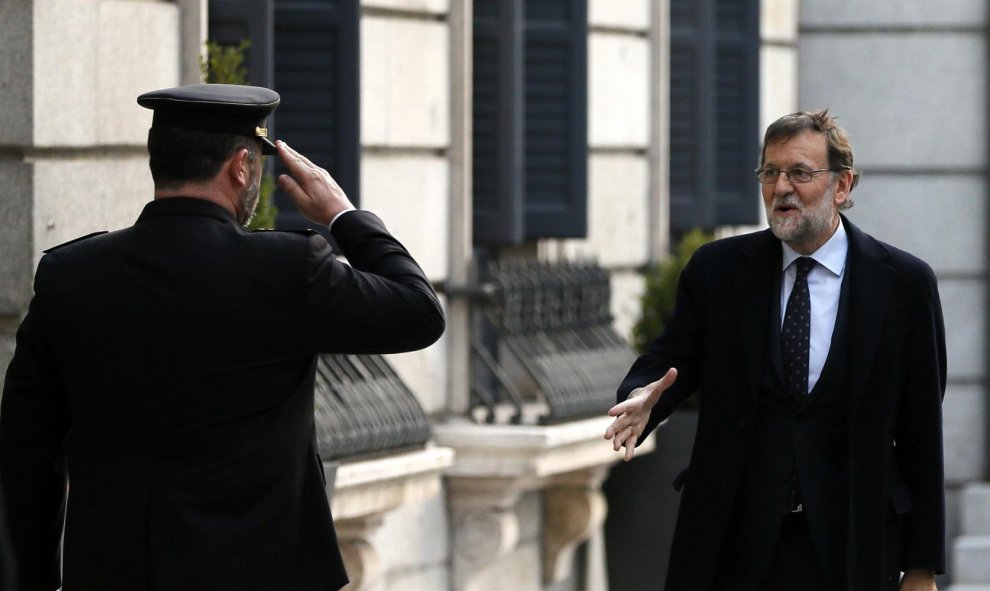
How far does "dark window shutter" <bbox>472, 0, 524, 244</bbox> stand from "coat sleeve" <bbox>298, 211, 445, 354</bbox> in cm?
526

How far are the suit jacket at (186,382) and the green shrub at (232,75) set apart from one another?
2817 mm

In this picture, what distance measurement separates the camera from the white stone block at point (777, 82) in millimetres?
13203

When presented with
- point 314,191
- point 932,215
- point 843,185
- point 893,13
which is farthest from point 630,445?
point 893,13

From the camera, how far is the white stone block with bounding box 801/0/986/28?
13.4 m

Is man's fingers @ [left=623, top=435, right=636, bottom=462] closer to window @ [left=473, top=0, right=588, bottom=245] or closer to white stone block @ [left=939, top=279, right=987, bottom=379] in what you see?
window @ [left=473, top=0, right=588, bottom=245]

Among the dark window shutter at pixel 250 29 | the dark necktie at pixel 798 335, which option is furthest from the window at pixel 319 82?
the dark necktie at pixel 798 335

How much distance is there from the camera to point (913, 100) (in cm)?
1347

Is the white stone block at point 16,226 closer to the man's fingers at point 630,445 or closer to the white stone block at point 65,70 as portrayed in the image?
the white stone block at point 65,70

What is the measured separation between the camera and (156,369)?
4.28 metres

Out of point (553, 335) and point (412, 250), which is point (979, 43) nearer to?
point (553, 335)

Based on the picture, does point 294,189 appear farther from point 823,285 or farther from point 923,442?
point 923,442

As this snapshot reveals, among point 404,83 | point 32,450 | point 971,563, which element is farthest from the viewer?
point 971,563

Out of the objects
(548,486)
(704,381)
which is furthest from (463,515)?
(704,381)

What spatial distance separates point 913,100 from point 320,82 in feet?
19.5
